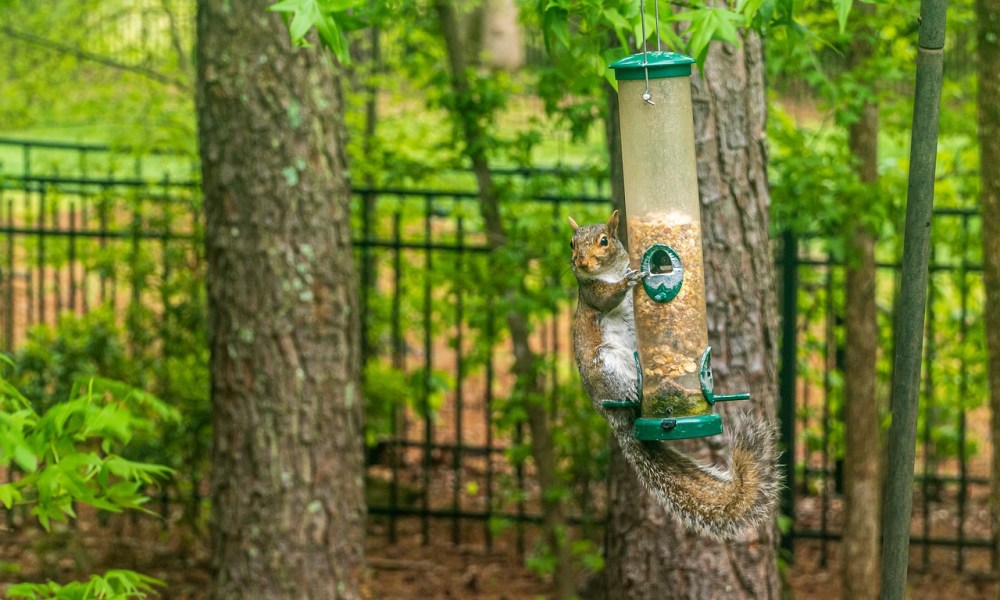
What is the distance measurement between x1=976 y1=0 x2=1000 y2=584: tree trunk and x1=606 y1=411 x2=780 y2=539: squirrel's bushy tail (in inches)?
85.3

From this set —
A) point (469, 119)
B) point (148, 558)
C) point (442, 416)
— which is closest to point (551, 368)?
point (469, 119)

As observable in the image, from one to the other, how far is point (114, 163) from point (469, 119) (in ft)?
7.42

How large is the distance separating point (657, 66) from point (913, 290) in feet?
2.24

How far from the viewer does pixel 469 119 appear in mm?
5410

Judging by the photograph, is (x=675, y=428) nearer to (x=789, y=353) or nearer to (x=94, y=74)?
(x=789, y=353)

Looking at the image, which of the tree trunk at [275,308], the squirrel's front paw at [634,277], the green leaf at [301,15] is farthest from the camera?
the tree trunk at [275,308]

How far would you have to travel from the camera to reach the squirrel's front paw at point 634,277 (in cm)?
262

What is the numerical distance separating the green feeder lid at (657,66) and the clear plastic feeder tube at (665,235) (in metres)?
0.08

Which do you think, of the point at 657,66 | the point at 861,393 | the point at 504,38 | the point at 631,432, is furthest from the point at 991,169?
the point at 504,38

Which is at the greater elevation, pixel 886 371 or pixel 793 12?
pixel 793 12

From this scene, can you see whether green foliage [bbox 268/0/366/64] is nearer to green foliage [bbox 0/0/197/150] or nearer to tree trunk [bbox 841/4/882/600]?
tree trunk [bbox 841/4/882/600]

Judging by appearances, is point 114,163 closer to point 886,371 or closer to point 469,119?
point 469,119

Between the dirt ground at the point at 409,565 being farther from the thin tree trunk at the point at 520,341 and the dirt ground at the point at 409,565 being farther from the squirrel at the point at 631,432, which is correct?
the squirrel at the point at 631,432

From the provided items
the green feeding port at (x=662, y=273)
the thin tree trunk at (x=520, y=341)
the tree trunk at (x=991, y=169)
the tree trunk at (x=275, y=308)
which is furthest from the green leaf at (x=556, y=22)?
the thin tree trunk at (x=520, y=341)
